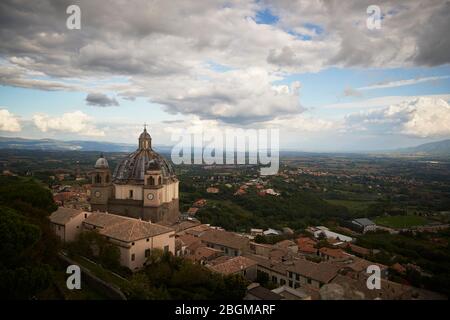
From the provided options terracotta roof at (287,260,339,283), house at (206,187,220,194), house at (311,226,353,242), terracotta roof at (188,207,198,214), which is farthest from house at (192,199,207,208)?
terracotta roof at (287,260,339,283)

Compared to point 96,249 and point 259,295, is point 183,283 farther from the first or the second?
point 96,249

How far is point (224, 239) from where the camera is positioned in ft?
107

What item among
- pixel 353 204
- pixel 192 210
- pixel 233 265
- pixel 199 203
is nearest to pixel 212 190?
pixel 199 203

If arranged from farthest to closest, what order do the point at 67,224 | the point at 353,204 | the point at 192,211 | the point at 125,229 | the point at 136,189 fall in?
the point at 353,204 < the point at 192,211 < the point at 136,189 < the point at 67,224 < the point at 125,229

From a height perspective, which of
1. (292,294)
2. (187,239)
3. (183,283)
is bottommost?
(187,239)

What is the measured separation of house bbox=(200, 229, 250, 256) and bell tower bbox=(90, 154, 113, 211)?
9.35 metres

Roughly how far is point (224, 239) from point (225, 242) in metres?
0.79

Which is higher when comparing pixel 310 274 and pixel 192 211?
pixel 310 274

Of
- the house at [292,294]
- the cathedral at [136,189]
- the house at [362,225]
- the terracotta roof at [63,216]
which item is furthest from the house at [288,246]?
the house at [362,225]

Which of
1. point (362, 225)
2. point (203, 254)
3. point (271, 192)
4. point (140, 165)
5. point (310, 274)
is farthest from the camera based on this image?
point (271, 192)

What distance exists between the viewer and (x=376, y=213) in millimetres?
63312

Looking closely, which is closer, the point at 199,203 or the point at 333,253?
the point at 333,253
